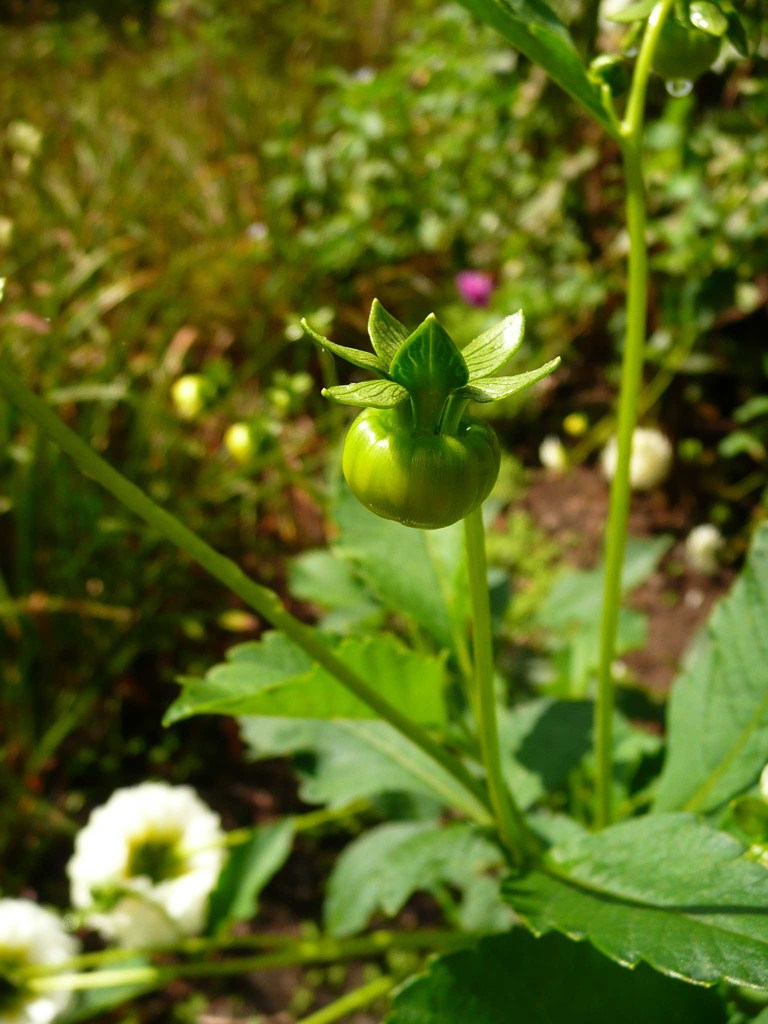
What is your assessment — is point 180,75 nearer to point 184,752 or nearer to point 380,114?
point 380,114

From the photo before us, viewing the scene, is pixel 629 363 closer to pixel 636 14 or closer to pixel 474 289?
pixel 636 14

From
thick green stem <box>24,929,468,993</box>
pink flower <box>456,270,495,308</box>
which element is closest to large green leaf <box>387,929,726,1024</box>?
thick green stem <box>24,929,468,993</box>

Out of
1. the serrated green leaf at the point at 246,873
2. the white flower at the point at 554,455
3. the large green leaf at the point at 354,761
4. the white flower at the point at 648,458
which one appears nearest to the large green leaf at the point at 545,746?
the large green leaf at the point at 354,761

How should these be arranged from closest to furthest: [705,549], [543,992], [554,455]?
1. [543,992]
2. [705,549]
3. [554,455]

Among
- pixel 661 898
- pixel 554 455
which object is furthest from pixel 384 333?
pixel 554 455

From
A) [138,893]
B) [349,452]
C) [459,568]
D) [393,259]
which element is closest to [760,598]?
[459,568]

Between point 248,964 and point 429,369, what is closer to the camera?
point 429,369

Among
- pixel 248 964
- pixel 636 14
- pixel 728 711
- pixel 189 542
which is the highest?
pixel 636 14
